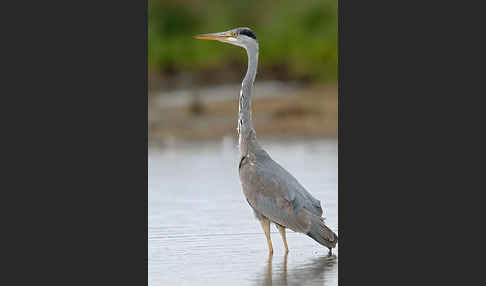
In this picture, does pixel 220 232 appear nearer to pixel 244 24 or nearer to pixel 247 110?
pixel 247 110

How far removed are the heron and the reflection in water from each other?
208 millimetres

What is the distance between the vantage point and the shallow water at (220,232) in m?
9.11

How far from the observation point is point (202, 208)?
1261cm

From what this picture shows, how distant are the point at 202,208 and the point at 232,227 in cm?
135

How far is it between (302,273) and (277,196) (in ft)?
3.49

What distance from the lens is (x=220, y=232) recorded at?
11.0 metres

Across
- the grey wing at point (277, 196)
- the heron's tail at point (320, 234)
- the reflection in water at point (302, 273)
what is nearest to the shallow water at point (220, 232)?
the reflection in water at point (302, 273)

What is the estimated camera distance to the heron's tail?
9680 millimetres

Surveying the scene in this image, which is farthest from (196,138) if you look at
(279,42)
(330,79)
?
(279,42)

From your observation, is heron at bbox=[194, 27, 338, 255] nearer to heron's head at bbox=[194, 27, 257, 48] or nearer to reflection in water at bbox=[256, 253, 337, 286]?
heron's head at bbox=[194, 27, 257, 48]

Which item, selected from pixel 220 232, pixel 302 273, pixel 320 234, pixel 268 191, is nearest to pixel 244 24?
pixel 220 232

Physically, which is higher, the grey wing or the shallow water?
the grey wing

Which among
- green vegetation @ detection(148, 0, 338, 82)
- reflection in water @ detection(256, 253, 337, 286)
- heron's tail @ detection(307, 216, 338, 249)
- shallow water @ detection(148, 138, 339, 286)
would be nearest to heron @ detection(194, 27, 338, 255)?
heron's tail @ detection(307, 216, 338, 249)

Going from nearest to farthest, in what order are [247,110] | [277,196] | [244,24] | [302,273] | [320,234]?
1. [302,273]
2. [320,234]
3. [277,196]
4. [247,110]
5. [244,24]
